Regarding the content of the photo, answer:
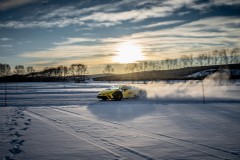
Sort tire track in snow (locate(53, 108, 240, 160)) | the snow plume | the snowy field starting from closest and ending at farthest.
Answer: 1. tire track in snow (locate(53, 108, 240, 160))
2. the snowy field
3. the snow plume

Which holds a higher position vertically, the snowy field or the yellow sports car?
the yellow sports car

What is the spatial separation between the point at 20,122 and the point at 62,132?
308 cm

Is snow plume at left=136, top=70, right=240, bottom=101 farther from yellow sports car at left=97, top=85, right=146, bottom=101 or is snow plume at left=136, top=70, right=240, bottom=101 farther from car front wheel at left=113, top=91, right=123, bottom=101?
car front wheel at left=113, top=91, right=123, bottom=101

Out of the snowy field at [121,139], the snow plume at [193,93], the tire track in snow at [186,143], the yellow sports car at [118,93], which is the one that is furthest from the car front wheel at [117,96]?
the tire track in snow at [186,143]

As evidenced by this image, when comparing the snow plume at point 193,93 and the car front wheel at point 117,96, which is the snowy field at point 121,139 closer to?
the car front wheel at point 117,96

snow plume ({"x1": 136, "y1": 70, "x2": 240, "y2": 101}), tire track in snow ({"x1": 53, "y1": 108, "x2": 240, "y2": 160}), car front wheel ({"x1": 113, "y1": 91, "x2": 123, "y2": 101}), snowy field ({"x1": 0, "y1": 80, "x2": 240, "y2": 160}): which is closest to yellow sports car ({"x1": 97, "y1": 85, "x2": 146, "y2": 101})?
car front wheel ({"x1": 113, "y1": 91, "x2": 123, "y2": 101})

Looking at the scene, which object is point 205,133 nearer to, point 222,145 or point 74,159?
point 222,145

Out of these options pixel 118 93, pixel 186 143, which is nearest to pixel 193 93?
pixel 118 93

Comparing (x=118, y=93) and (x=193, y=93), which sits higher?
(x=118, y=93)

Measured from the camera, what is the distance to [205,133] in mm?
8094

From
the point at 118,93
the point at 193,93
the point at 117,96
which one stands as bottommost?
the point at 193,93

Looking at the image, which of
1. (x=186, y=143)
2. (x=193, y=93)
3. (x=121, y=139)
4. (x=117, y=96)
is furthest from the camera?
(x=193, y=93)

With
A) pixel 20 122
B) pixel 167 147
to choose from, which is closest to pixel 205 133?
pixel 167 147

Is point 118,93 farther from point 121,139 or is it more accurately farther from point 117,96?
point 121,139
